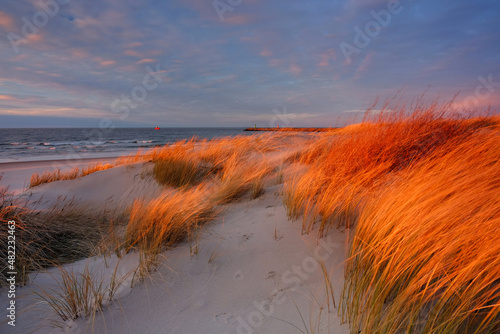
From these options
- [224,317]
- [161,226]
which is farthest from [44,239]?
[224,317]

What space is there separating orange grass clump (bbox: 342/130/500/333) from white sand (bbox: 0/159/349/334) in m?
0.20

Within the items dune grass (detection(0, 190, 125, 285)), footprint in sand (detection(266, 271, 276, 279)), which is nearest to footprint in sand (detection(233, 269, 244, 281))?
footprint in sand (detection(266, 271, 276, 279))

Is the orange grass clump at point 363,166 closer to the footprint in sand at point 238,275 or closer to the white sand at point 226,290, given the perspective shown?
the white sand at point 226,290

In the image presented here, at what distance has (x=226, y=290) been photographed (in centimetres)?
173

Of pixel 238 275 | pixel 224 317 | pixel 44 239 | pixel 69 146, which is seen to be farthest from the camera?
pixel 69 146

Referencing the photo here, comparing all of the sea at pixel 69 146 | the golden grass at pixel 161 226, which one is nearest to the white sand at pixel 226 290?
the golden grass at pixel 161 226

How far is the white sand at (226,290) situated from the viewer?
1.45 meters

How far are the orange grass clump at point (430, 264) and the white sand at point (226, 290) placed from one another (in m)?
0.20

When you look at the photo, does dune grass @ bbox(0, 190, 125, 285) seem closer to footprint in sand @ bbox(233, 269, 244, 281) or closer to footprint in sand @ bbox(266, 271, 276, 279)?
footprint in sand @ bbox(233, 269, 244, 281)

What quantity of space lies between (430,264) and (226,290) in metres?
1.22

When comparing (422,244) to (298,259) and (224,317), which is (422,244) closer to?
(298,259)

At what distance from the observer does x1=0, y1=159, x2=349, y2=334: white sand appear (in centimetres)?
145

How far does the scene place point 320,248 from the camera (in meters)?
1.94

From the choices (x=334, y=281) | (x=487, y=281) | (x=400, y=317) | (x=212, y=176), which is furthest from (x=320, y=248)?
(x=212, y=176)
